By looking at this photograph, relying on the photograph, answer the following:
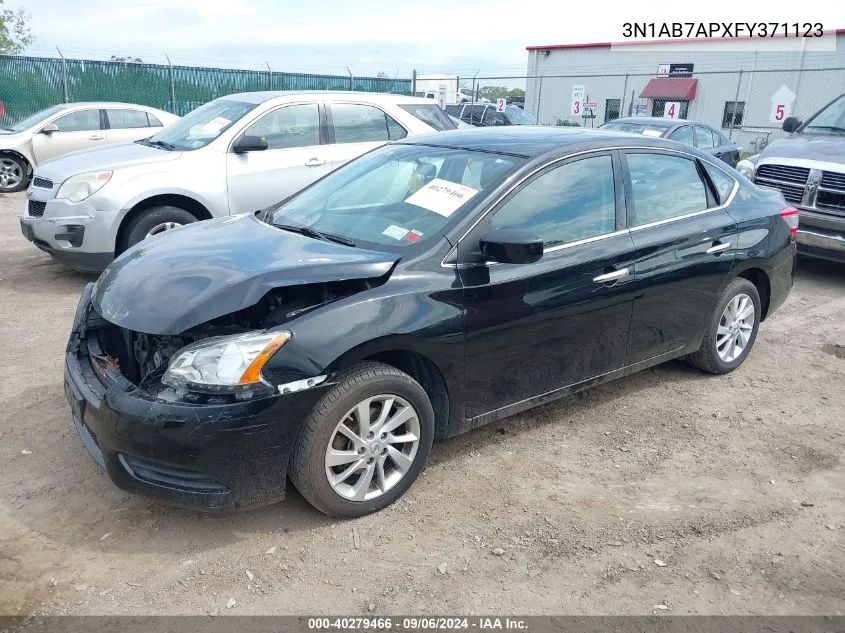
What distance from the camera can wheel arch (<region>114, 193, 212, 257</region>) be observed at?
6.59m

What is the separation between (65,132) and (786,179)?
1129cm

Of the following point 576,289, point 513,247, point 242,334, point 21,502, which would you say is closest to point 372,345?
point 242,334

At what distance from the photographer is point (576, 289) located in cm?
380

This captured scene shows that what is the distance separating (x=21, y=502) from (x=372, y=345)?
1.82 m

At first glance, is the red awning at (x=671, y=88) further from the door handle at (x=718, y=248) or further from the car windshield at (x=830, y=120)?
the door handle at (x=718, y=248)

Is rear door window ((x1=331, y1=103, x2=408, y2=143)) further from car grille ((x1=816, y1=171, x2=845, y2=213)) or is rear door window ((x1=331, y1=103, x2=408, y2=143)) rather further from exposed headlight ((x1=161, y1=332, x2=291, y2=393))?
exposed headlight ((x1=161, y1=332, x2=291, y2=393))

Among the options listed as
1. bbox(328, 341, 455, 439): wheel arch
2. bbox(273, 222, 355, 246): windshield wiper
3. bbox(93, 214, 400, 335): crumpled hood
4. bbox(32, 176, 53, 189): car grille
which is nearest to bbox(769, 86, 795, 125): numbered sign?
bbox(32, 176, 53, 189): car grille

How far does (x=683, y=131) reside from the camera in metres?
12.4

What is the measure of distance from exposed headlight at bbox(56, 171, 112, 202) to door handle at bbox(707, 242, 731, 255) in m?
5.07

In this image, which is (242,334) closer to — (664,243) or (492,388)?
(492,388)

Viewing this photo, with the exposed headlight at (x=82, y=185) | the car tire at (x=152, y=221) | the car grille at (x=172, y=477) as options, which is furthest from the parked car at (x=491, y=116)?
the car grille at (x=172, y=477)

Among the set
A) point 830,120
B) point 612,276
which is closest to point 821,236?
point 830,120

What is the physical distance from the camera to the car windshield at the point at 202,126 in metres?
7.11

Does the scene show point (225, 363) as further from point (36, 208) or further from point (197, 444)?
point (36, 208)
